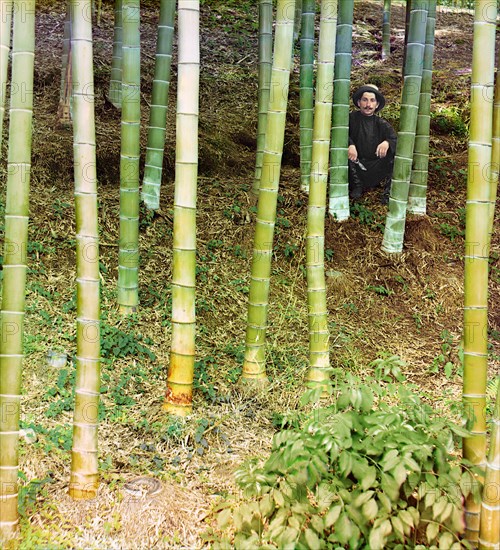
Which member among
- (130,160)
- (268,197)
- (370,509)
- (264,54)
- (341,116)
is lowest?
(370,509)

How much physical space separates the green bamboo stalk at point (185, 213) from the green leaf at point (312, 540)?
4.17ft

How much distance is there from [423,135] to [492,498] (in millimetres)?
3768

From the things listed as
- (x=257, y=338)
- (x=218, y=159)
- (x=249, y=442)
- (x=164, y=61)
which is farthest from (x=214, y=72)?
(x=249, y=442)

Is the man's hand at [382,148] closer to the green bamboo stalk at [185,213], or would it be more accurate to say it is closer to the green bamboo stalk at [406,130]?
the green bamboo stalk at [406,130]

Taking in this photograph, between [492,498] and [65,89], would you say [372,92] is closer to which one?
[65,89]

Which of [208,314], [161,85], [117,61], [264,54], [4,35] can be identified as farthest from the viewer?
[117,61]

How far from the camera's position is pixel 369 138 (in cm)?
547

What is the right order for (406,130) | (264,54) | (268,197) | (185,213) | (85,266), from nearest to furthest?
(85,266)
(185,213)
(268,197)
(406,130)
(264,54)

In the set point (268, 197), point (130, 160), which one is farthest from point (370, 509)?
point (130, 160)

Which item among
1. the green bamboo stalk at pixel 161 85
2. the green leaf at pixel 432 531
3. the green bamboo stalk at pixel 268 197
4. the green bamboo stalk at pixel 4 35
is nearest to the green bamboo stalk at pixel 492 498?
the green leaf at pixel 432 531

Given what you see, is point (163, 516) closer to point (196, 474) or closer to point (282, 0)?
point (196, 474)

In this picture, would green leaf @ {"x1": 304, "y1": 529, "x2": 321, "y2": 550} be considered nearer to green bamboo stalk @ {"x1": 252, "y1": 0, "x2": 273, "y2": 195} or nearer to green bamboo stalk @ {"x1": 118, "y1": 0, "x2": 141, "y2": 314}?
green bamboo stalk @ {"x1": 118, "y1": 0, "x2": 141, "y2": 314}

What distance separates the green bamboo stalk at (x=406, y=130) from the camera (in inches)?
189

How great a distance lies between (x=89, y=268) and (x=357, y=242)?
3.08m
